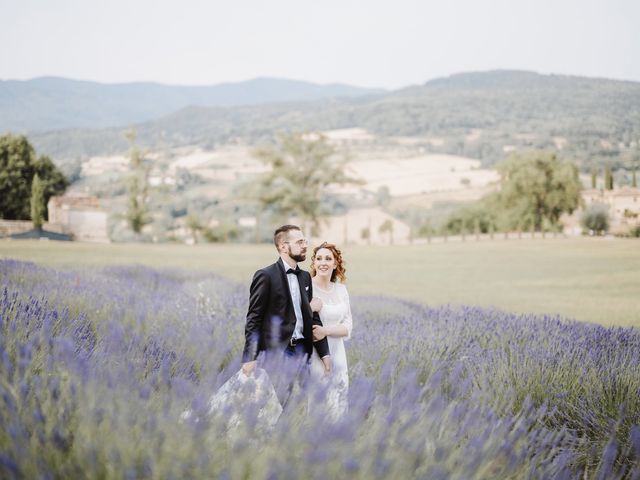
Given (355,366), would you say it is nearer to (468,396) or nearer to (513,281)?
(468,396)

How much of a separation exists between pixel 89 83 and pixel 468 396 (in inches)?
776

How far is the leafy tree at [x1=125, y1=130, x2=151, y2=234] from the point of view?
90.5 feet

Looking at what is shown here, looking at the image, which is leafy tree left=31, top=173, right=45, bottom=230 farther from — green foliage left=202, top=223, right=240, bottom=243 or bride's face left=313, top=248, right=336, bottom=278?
green foliage left=202, top=223, right=240, bottom=243

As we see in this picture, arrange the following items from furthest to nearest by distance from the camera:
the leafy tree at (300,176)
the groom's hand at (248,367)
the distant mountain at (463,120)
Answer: the leafy tree at (300,176)
the distant mountain at (463,120)
the groom's hand at (248,367)

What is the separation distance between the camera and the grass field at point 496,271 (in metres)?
9.23

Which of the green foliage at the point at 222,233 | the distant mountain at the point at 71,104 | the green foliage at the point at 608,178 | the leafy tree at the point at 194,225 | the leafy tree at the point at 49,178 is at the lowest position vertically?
the green foliage at the point at 222,233

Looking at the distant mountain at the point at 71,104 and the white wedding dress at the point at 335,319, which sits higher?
the distant mountain at the point at 71,104

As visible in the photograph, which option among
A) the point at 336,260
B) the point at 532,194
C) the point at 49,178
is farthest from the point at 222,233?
the point at 336,260

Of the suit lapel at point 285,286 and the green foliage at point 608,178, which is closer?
the suit lapel at point 285,286

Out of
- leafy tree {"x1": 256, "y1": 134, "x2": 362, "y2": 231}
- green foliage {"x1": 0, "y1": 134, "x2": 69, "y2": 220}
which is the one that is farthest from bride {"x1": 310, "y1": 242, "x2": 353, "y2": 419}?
leafy tree {"x1": 256, "y1": 134, "x2": 362, "y2": 231}

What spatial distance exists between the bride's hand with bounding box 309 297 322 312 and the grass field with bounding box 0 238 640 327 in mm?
5668

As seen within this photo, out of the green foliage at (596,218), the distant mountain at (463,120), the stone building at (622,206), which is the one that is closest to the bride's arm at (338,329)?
the stone building at (622,206)

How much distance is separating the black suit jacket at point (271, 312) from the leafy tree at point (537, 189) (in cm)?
1273

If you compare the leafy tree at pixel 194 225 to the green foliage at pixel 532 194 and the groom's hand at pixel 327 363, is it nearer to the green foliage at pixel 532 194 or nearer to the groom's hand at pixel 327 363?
the green foliage at pixel 532 194
